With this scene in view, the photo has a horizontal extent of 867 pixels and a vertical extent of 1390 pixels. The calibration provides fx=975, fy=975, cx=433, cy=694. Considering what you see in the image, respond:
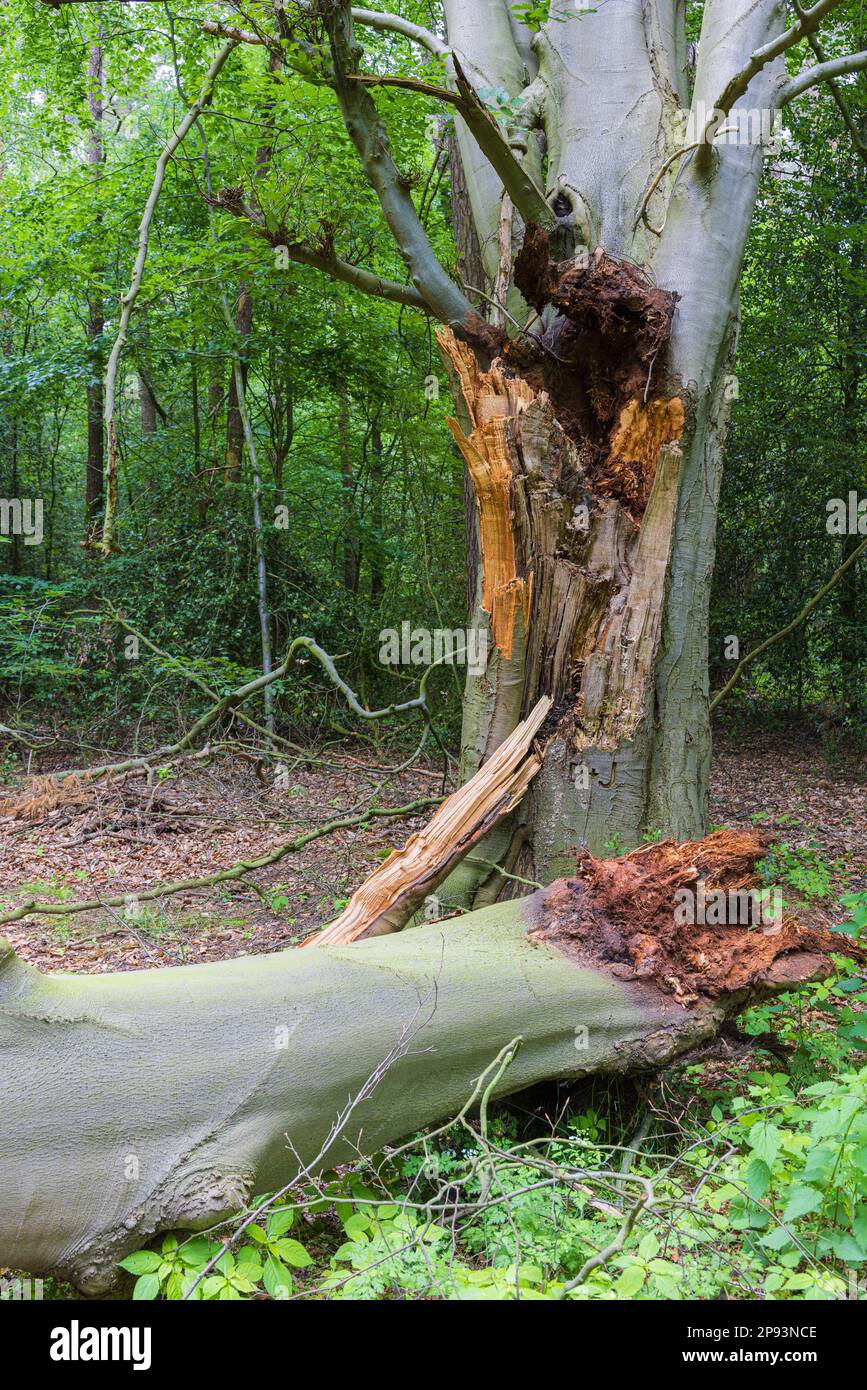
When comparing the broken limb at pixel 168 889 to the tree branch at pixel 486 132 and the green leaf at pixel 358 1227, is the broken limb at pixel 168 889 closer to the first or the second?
the green leaf at pixel 358 1227

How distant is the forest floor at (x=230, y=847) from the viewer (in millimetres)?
5164

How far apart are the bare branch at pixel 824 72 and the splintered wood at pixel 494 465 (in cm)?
197

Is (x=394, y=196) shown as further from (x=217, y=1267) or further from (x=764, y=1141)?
(x=217, y=1267)

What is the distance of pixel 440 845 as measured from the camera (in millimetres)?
3867

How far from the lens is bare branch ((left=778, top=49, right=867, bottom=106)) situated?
427cm

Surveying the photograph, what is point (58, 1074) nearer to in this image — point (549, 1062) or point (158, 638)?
point (549, 1062)

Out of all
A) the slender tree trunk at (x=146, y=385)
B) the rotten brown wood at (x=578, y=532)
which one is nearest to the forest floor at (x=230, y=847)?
the rotten brown wood at (x=578, y=532)

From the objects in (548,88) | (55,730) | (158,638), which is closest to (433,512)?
(158,638)

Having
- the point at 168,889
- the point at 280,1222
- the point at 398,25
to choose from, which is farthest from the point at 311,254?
the point at 280,1222

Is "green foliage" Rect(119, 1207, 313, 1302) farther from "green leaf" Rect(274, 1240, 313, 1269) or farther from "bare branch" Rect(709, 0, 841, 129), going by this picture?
"bare branch" Rect(709, 0, 841, 129)

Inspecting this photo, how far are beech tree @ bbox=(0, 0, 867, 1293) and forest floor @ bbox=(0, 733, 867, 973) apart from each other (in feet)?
3.66

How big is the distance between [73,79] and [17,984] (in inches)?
417

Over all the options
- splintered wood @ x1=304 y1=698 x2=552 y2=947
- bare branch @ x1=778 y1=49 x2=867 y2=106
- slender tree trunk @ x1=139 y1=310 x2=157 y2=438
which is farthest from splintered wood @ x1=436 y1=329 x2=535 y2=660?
slender tree trunk @ x1=139 y1=310 x2=157 y2=438

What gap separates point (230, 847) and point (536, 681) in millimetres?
3266
